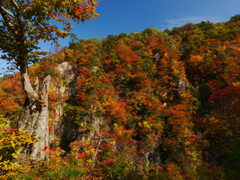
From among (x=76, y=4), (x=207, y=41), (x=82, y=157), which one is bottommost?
(x=82, y=157)

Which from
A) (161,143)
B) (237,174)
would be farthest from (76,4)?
(161,143)

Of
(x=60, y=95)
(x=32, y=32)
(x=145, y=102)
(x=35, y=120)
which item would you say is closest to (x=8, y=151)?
(x=35, y=120)

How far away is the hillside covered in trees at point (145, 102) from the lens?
1445 centimetres

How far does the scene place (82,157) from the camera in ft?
44.9

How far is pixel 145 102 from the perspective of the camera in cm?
1905

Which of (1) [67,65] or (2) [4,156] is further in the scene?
(1) [67,65]

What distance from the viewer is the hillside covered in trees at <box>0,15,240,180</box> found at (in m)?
14.4

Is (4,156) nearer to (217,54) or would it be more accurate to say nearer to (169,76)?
(169,76)

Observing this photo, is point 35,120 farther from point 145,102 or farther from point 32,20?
point 145,102

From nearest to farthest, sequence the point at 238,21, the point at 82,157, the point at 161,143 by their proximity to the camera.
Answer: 1. the point at 82,157
2. the point at 161,143
3. the point at 238,21

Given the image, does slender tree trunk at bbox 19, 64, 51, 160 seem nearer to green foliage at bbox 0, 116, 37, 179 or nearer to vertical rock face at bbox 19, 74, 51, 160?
vertical rock face at bbox 19, 74, 51, 160

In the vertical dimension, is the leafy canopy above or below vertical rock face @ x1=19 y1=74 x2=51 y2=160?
above

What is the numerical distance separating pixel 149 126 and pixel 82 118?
30.0ft

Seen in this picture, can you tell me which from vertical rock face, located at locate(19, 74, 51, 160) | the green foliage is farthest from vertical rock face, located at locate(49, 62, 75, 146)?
A: the green foliage
